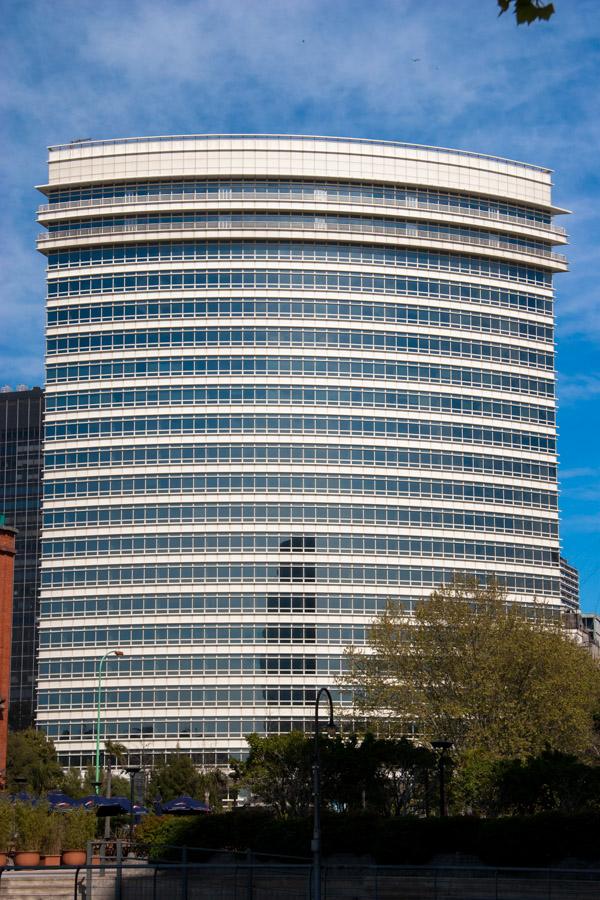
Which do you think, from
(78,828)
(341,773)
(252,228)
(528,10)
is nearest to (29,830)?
(78,828)

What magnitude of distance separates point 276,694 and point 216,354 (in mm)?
32409

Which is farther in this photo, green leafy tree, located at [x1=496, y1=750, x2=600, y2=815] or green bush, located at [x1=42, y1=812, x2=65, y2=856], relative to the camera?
green bush, located at [x1=42, y1=812, x2=65, y2=856]

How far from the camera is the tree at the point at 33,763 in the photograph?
10219 cm

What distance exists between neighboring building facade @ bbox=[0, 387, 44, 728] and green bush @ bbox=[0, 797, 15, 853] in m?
104

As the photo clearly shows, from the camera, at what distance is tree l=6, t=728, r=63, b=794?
335 ft

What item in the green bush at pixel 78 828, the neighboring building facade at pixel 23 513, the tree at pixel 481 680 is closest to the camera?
the green bush at pixel 78 828

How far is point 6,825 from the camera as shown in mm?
54938

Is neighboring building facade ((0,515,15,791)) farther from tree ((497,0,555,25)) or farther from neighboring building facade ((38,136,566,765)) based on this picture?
tree ((497,0,555,25))

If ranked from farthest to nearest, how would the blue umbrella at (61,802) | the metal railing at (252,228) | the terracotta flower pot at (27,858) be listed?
the metal railing at (252,228)
the blue umbrella at (61,802)
the terracotta flower pot at (27,858)

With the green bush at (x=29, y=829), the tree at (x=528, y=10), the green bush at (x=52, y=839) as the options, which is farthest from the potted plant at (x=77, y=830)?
the tree at (x=528, y=10)

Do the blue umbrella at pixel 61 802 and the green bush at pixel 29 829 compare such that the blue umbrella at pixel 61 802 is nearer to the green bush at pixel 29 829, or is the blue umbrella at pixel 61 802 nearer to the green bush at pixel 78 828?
the green bush at pixel 78 828

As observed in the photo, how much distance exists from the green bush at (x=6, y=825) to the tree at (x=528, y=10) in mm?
48237

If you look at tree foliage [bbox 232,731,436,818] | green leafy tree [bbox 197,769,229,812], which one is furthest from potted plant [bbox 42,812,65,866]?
green leafy tree [bbox 197,769,229,812]

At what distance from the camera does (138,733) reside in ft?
392
